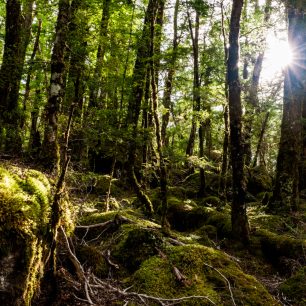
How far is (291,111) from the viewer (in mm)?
12109

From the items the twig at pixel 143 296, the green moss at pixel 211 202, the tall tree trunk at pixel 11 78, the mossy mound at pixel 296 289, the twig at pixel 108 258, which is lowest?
the mossy mound at pixel 296 289

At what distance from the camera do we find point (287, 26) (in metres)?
12.5

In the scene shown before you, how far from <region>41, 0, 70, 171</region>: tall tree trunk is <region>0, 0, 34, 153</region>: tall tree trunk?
5.02ft

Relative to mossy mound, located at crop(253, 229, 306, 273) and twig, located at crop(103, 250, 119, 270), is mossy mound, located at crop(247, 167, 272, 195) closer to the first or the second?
mossy mound, located at crop(253, 229, 306, 273)

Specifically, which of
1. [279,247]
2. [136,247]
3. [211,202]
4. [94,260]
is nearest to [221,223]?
[279,247]

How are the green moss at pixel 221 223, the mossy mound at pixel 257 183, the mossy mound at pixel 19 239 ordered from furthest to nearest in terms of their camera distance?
the mossy mound at pixel 257 183
the green moss at pixel 221 223
the mossy mound at pixel 19 239

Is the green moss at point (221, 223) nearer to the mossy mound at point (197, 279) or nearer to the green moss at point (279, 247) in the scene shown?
the green moss at point (279, 247)

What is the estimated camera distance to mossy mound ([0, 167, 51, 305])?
2.63 m

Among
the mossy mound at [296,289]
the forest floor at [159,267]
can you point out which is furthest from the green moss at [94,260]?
the mossy mound at [296,289]

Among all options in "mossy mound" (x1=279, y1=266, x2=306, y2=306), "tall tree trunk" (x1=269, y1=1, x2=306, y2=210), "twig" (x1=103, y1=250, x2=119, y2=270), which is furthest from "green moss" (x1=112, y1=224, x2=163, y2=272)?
"tall tree trunk" (x1=269, y1=1, x2=306, y2=210)

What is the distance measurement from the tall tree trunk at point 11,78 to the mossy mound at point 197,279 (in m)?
5.50

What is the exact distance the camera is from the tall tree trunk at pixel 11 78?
934 centimetres

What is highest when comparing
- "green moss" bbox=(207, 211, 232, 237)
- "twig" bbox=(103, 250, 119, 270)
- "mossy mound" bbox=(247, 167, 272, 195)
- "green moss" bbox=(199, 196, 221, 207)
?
"mossy mound" bbox=(247, 167, 272, 195)

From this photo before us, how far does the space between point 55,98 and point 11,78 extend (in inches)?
97.7
